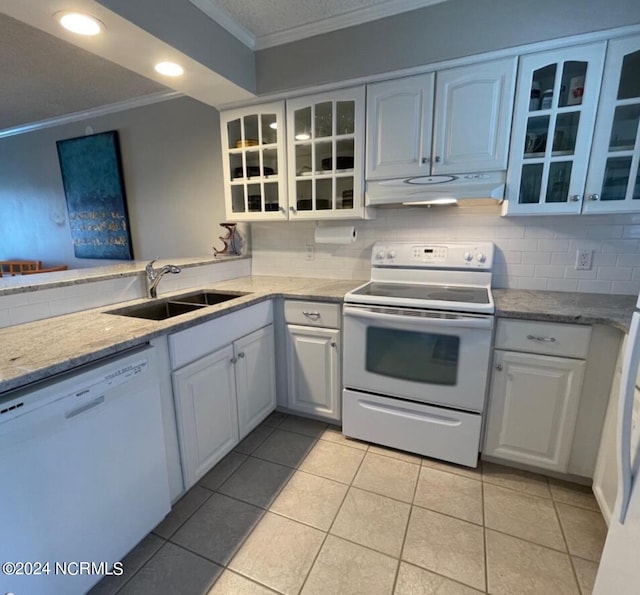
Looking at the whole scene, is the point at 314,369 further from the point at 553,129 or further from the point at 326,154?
the point at 553,129

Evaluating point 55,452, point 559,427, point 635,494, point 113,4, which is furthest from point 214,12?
point 559,427

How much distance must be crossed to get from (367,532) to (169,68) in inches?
97.8

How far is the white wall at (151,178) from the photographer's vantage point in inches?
110

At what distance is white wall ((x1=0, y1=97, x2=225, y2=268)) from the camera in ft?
9.20

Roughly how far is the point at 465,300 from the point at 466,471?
3.06 ft

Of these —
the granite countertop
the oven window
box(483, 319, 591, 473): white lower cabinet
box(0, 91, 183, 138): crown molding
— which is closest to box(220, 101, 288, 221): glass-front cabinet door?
box(0, 91, 183, 138): crown molding

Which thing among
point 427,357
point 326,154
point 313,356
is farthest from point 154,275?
point 427,357

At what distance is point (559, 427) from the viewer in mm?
1596

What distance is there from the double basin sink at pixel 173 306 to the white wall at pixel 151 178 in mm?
894

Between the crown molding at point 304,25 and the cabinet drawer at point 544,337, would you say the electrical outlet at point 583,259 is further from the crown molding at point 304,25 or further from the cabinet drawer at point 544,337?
the crown molding at point 304,25

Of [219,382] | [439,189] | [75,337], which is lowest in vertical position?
[219,382]

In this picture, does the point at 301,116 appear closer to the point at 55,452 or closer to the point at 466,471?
the point at 55,452

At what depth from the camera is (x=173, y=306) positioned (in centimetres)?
200

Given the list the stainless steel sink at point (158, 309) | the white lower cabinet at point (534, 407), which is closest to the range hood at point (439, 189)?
the white lower cabinet at point (534, 407)
